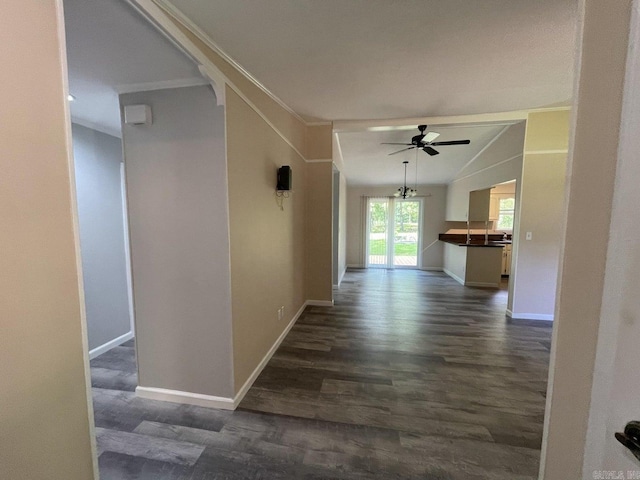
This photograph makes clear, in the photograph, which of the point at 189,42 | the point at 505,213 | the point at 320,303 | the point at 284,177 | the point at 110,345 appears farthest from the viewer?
the point at 505,213

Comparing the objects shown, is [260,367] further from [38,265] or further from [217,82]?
[217,82]

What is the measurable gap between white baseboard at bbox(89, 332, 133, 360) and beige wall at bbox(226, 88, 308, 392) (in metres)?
1.84

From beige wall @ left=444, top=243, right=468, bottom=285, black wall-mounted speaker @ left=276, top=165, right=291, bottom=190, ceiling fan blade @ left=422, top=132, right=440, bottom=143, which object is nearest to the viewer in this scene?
black wall-mounted speaker @ left=276, top=165, right=291, bottom=190

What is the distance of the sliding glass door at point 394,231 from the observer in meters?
8.02

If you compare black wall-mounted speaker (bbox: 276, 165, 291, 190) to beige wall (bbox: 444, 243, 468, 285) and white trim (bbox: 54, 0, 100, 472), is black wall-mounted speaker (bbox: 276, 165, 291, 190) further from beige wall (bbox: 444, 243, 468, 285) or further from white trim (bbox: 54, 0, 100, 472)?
beige wall (bbox: 444, 243, 468, 285)

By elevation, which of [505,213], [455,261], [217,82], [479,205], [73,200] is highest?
[217,82]

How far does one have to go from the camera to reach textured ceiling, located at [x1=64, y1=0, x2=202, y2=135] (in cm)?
130

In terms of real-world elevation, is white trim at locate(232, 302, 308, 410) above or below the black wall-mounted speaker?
below

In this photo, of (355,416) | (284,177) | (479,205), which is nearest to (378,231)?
(479,205)

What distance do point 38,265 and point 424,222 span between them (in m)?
8.26

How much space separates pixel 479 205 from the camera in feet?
19.3

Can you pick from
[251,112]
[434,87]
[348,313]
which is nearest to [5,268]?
[251,112]

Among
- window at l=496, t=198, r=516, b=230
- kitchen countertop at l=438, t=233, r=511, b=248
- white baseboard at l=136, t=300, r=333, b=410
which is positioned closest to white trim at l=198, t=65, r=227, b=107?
white baseboard at l=136, t=300, r=333, b=410

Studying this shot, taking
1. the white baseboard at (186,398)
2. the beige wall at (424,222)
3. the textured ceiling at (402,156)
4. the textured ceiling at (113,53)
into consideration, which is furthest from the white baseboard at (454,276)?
the textured ceiling at (113,53)
